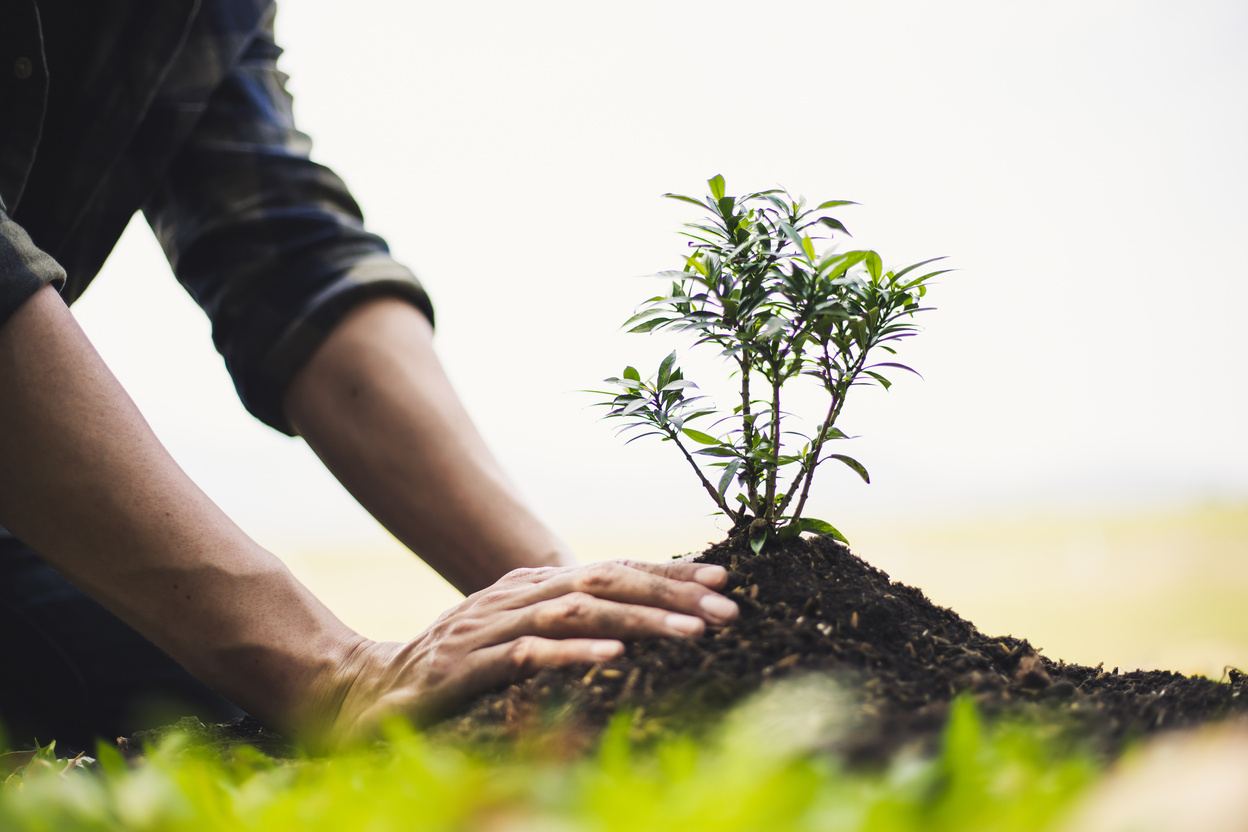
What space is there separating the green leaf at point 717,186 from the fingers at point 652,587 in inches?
25.2

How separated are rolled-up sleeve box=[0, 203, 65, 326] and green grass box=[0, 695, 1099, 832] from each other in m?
0.81

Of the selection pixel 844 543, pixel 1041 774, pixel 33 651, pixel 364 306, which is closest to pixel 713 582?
pixel 844 543

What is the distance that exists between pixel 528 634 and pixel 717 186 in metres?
0.81

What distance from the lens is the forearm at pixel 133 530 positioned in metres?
1.19

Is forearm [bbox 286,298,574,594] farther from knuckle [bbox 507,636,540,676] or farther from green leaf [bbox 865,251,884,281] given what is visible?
green leaf [bbox 865,251,884,281]

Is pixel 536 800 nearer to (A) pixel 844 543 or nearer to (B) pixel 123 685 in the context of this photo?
(A) pixel 844 543

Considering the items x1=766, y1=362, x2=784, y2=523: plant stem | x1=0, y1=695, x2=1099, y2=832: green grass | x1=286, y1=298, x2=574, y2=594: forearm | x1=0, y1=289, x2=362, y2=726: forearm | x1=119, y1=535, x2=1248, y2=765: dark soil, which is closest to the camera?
x1=0, y1=695, x2=1099, y2=832: green grass

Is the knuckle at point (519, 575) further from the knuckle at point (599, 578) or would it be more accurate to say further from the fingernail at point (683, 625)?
the fingernail at point (683, 625)

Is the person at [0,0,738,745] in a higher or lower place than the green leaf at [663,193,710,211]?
lower

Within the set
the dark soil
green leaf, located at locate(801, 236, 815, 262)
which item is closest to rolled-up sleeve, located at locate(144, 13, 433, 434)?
the dark soil

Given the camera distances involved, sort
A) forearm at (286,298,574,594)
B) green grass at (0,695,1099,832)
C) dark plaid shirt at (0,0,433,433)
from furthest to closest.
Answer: forearm at (286,298,574,594) → dark plaid shirt at (0,0,433,433) → green grass at (0,695,1099,832)

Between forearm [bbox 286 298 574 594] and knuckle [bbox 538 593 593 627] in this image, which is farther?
forearm [bbox 286 298 574 594]

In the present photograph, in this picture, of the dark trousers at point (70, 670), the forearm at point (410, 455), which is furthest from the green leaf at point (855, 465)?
the dark trousers at point (70, 670)

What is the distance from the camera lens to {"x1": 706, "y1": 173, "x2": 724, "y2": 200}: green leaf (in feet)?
4.22
